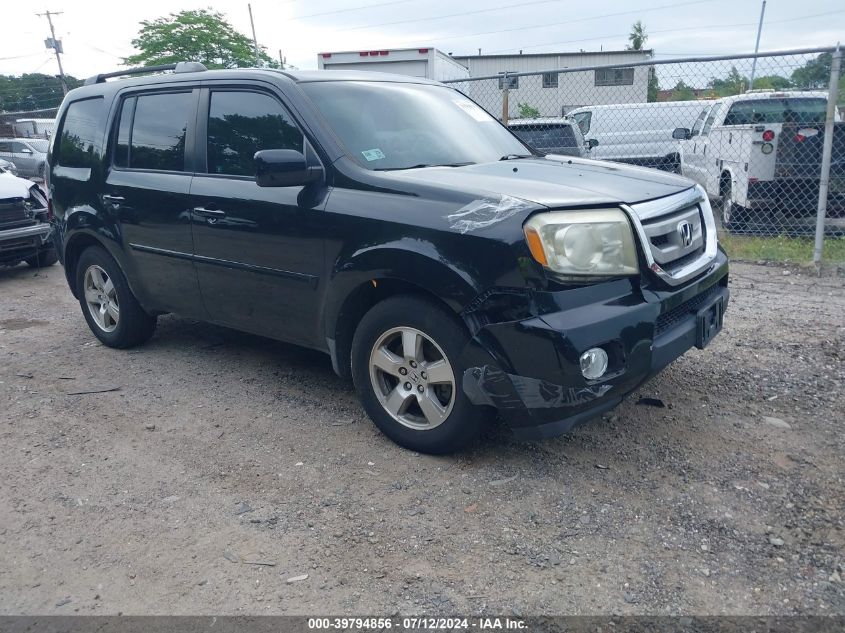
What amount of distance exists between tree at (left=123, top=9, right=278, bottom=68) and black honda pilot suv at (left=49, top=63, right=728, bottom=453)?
2484 centimetres

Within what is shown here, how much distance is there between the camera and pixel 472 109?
16.1 ft

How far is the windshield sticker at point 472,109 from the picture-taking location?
4.79 meters

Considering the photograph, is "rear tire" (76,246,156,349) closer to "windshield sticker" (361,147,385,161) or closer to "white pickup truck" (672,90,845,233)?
"windshield sticker" (361,147,385,161)

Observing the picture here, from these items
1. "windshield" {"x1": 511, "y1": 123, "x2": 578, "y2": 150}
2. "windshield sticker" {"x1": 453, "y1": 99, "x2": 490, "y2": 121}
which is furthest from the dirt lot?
"windshield" {"x1": 511, "y1": 123, "x2": 578, "y2": 150}

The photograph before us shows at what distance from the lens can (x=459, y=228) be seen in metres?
3.28

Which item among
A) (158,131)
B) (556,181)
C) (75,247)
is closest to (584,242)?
(556,181)

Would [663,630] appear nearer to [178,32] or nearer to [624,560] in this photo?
[624,560]

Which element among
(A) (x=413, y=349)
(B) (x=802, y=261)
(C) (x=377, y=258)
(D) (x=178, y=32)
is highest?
(D) (x=178, y=32)

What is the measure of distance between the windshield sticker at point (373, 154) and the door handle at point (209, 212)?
38.9 inches

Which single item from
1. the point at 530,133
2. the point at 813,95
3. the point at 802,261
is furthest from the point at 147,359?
the point at 813,95

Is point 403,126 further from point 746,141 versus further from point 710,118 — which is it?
point 710,118

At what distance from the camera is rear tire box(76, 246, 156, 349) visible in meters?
5.33

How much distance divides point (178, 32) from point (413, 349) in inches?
1124

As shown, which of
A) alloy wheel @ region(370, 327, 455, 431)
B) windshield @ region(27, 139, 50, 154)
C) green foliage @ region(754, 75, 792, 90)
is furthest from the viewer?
windshield @ region(27, 139, 50, 154)
